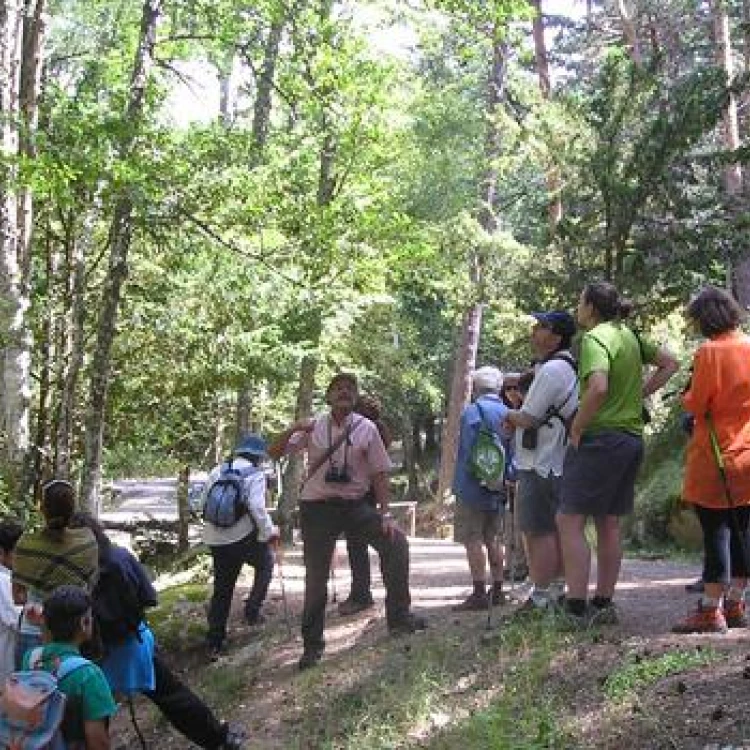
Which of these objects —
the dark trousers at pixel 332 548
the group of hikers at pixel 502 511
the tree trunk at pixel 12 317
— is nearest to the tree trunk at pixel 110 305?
the tree trunk at pixel 12 317

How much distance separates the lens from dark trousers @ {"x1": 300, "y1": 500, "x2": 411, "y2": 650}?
737 cm

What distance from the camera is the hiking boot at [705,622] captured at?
5660mm

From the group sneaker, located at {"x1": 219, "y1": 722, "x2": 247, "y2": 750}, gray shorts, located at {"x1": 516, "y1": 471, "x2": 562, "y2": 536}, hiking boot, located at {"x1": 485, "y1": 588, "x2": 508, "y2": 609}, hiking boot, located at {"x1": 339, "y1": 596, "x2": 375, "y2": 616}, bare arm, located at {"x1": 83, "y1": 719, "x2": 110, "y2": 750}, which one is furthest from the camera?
hiking boot, located at {"x1": 339, "y1": 596, "x2": 375, "y2": 616}

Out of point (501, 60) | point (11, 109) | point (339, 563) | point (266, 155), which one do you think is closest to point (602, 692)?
point (339, 563)

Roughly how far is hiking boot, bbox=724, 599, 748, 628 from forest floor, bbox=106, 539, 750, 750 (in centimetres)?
29

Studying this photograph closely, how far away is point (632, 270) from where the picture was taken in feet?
38.3

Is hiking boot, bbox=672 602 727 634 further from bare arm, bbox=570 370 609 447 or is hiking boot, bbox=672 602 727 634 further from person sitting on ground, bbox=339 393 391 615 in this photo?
person sitting on ground, bbox=339 393 391 615

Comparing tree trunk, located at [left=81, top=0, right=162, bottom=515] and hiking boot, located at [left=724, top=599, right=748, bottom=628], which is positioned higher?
tree trunk, located at [left=81, top=0, right=162, bottom=515]

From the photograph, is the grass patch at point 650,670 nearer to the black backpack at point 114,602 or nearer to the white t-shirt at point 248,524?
the black backpack at point 114,602

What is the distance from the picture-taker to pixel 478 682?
20.0 ft

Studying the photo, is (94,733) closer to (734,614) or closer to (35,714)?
(35,714)

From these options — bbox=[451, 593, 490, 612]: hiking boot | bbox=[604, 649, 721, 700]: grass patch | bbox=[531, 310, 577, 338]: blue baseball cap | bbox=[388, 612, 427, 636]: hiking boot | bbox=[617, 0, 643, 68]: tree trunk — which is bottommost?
bbox=[388, 612, 427, 636]: hiking boot

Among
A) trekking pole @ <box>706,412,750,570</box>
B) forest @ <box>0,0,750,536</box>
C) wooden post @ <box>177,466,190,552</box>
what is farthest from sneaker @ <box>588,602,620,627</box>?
wooden post @ <box>177,466,190,552</box>

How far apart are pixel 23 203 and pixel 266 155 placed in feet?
15.2
